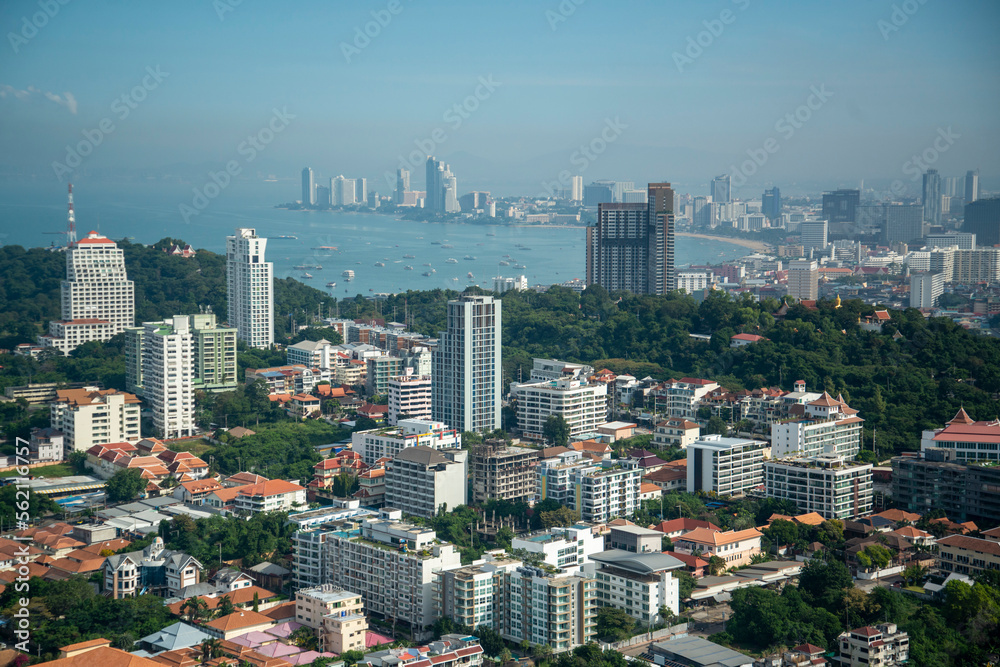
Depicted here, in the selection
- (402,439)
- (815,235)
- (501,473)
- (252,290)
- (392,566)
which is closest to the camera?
(392,566)

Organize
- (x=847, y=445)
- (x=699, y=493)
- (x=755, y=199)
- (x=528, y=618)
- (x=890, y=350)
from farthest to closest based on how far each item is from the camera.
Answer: (x=755, y=199)
(x=890, y=350)
(x=847, y=445)
(x=699, y=493)
(x=528, y=618)

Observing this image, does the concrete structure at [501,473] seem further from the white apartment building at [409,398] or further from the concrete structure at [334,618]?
the concrete structure at [334,618]

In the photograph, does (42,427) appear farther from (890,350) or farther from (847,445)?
Answer: (890,350)

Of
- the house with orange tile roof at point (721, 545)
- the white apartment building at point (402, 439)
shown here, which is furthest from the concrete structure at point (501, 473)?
the house with orange tile roof at point (721, 545)

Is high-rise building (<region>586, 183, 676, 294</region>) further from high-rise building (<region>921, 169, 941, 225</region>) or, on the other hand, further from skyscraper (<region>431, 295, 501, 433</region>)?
high-rise building (<region>921, 169, 941, 225</region>)

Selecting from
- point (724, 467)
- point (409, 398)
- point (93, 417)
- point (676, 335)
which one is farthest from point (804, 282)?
point (93, 417)

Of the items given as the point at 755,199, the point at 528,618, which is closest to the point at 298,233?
the point at 755,199

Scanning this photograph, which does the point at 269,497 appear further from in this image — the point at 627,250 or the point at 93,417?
the point at 627,250
